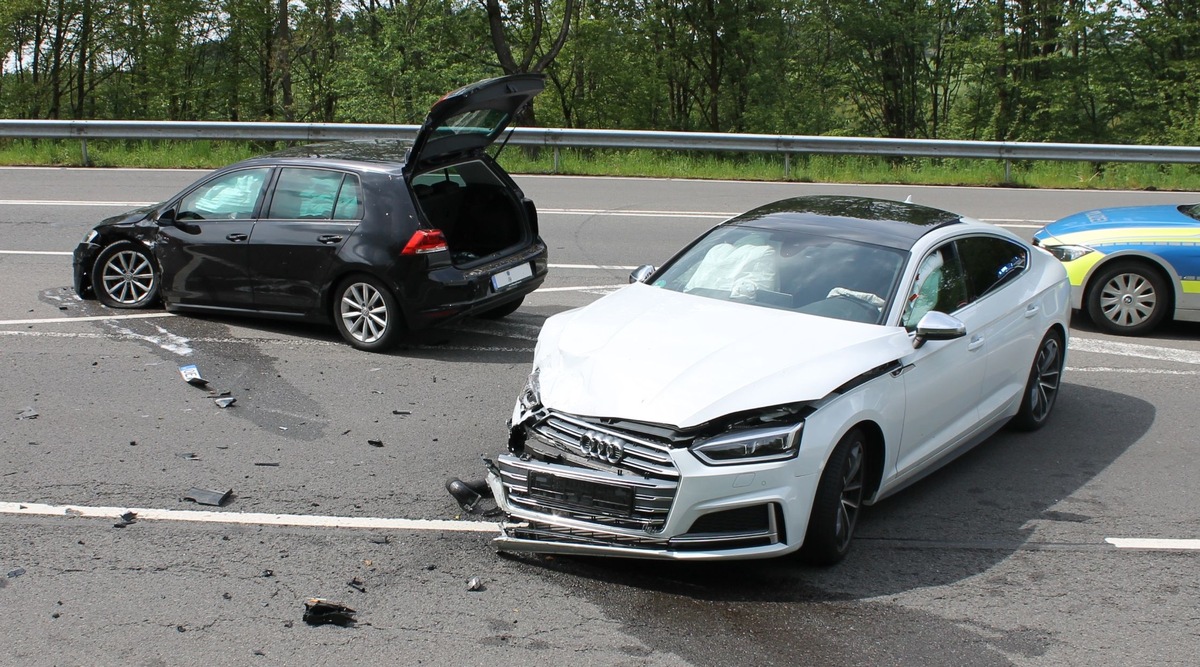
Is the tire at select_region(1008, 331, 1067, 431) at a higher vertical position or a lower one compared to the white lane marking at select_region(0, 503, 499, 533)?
higher

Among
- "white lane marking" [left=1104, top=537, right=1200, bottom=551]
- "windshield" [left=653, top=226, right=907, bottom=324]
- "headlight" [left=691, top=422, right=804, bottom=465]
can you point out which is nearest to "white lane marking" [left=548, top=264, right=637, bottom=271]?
"windshield" [left=653, top=226, right=907, bottom=324]

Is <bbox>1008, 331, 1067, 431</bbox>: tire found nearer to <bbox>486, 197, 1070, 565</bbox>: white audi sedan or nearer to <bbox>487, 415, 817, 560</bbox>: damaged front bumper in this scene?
<bbox>486, 197, 1070, 565</bbox>: white audi sedan

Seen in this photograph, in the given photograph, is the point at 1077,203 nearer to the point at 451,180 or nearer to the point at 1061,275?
the point at 1061,275

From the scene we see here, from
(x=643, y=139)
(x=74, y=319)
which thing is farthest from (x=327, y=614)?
(x=643, y=139)

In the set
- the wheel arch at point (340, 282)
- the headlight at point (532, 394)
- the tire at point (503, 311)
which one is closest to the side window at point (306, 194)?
the wheel arch at point (340, 282)

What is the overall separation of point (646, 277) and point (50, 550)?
3544mm

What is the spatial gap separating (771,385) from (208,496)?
3.05 meters

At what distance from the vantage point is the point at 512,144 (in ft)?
→ 66.1

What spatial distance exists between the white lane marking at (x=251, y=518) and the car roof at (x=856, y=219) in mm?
2628

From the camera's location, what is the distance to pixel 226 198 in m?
9.41

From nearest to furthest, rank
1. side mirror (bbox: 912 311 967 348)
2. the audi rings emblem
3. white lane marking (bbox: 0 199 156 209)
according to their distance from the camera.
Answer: the audi rings emblem → side mirror (bbox: 912 311 967 348) → white lane marking (bbox: 0 199 156 209)

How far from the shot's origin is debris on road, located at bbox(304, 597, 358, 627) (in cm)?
456

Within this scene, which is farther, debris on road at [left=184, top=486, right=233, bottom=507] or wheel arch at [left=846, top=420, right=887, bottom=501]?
debris on road at [left=184, top=486, right=233, bottom=507]

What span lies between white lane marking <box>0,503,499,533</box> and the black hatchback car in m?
3.20
